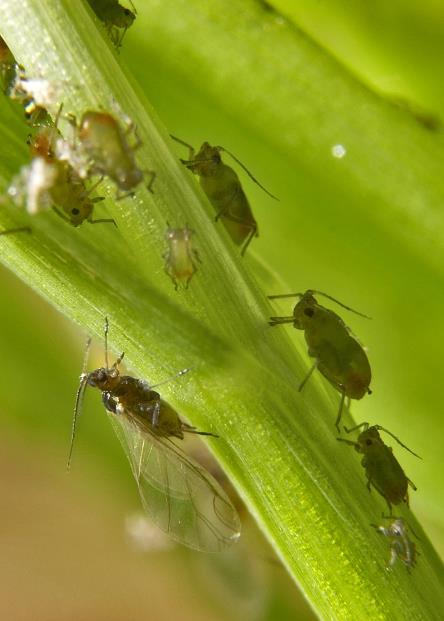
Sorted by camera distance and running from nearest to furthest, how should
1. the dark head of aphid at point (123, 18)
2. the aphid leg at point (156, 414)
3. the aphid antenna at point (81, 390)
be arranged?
the dark head of aphid at point (123, 18)
the aphid leg at point (156, 414)
the aphid antenna at point (81, 390)

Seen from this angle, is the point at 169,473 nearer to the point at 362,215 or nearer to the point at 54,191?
the point at 362,215

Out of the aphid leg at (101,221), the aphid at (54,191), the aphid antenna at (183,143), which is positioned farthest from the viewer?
the aphid antenna at (183,143)

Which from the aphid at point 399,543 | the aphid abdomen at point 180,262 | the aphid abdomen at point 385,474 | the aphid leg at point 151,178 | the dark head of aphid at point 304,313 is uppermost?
the aphid leg at point 151,178

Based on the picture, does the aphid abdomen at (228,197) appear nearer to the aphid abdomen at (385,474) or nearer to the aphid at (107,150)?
the aphid at (107,150)

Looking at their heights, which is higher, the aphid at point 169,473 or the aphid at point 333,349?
the aphid at point 333,349

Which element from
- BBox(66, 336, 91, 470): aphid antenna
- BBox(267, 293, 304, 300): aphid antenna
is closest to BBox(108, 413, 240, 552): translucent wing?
BBox(66, 336, 91, 470): aphid antenna

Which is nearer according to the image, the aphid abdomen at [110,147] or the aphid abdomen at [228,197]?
the aphid abdomen at [110,147]

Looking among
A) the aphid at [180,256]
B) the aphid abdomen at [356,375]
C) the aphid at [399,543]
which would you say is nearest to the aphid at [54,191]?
the aphid at [180,256]

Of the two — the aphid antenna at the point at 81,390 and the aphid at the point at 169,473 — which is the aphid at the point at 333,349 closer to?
the aphid at the point at 169,473

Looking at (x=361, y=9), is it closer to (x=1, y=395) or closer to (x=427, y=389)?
(x=427, y=389)
